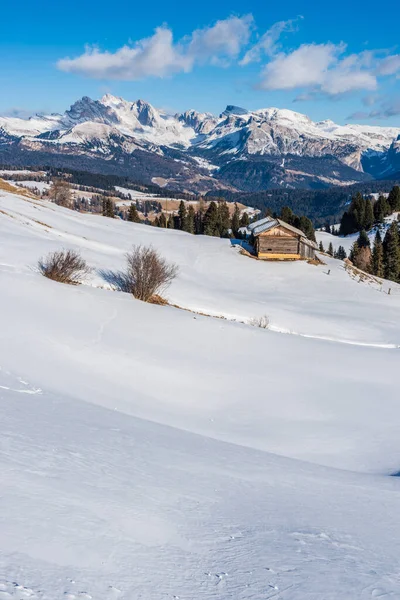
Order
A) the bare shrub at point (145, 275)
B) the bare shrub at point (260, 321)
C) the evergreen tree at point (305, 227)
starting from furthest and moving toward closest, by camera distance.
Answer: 1. the evergreen tree at point (305, 227)
2. the bare shrub at point (260, 321)
3. the bare shrub at point (145, 275)

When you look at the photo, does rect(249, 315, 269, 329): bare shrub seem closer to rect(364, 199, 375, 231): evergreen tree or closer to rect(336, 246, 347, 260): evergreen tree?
rect(336, 246, 347, 260): evergreen tree

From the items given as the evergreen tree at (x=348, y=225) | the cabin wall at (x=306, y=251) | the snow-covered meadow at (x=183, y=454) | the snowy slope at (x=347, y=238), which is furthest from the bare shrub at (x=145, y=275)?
the evergreen tree at (x=348, y=225)

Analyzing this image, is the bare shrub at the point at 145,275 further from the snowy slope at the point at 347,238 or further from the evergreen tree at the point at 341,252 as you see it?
the snowy slope at the point at 347,238

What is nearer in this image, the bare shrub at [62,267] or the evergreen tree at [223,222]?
the bare shrub at [62,267]

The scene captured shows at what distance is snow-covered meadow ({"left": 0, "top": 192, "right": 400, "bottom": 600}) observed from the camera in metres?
4.95

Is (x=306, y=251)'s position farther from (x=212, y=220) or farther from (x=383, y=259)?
(x=212, y=220)

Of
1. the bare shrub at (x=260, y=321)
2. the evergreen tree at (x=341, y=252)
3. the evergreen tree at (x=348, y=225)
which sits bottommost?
the bare shrub at (x=260, y=321)

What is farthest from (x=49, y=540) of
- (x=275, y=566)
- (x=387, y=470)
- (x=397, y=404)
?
(x=397, y=404)

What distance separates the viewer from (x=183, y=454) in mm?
9383

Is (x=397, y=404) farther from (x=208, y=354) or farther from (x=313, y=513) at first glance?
(x=313, y=513)

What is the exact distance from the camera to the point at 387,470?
1098 centimetres

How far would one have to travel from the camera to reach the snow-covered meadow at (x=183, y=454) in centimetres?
495

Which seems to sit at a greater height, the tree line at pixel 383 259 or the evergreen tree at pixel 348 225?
the evergreen tree at pixel 348 225

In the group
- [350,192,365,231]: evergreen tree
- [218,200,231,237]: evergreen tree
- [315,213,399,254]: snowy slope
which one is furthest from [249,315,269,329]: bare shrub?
[350,192,365,231]: evergreen tree
